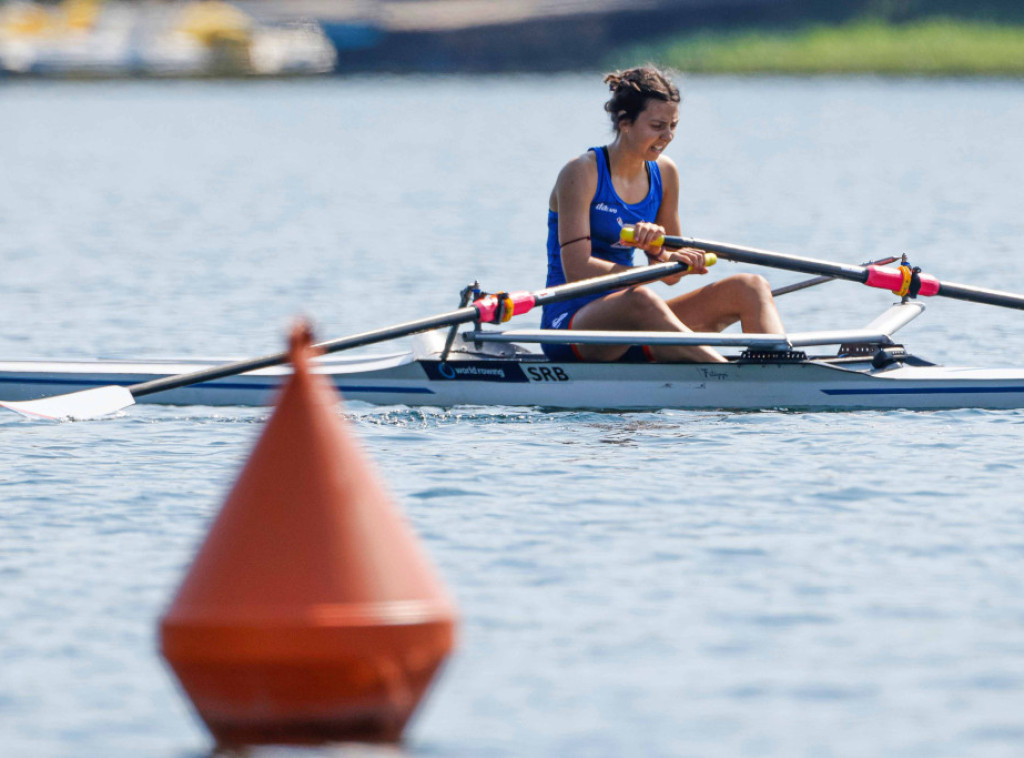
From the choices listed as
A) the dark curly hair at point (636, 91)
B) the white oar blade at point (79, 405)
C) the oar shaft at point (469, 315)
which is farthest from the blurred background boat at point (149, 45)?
the dark curly hair at point (636, 91)

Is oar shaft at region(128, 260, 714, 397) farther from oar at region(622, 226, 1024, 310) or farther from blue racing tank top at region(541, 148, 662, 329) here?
oar at region(622, 226, 1024, 310)

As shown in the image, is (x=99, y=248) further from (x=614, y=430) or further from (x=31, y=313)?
(x=614, y=430)

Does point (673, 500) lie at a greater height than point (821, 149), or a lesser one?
lesser

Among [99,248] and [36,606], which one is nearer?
[36,606]

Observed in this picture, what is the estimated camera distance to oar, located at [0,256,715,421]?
8125 mm

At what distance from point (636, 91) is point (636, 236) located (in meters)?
0.69

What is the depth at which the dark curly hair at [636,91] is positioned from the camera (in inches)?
328

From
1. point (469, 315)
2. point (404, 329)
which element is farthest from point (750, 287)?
point (404, 329)

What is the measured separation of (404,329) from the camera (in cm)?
812

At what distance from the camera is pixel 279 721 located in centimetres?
439

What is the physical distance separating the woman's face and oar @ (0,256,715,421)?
593mm

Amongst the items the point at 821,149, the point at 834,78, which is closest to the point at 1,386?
the point at 821,149

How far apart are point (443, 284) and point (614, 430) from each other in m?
7.41

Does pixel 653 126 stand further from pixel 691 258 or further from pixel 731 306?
pixel 731 306
